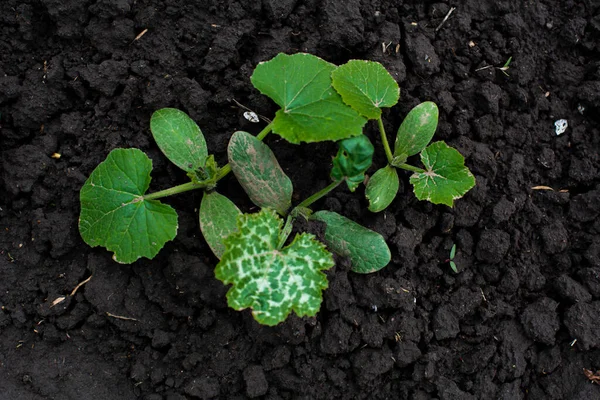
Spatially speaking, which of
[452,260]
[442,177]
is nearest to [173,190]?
[442,177]

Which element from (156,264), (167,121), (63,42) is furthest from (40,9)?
(156,264)

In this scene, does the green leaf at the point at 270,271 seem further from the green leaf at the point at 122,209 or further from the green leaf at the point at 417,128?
the green leaf at the point at 417,128

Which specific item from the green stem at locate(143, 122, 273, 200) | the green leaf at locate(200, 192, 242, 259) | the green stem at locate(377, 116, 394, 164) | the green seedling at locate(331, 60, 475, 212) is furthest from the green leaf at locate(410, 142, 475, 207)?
the green leaf at locate(200, 192, 242, 259)

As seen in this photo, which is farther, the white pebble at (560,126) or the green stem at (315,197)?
the white pebble at (560,126)

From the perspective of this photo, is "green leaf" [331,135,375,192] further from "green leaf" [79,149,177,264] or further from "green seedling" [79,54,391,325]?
"green leaf" [79,149,177,264]

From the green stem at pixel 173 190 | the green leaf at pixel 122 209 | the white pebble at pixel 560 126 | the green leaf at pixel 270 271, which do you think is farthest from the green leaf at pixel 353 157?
the white pebble at pixel 560 126

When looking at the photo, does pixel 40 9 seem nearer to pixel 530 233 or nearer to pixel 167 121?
pixel 167 121

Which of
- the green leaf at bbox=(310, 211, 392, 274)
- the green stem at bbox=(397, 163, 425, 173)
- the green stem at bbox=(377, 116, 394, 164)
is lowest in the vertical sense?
the green leaf at bbox=(310, 211, 392, 274)
